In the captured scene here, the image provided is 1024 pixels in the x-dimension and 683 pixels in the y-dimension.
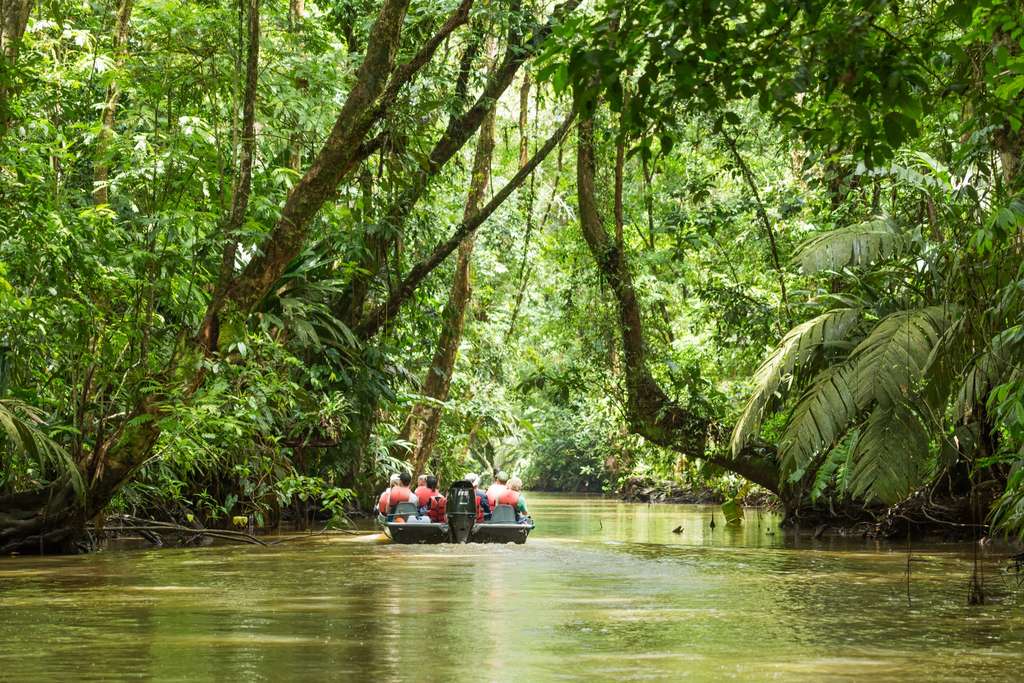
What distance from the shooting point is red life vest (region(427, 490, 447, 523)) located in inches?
792

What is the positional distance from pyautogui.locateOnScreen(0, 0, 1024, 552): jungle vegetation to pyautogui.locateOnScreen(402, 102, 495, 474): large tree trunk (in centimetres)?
9

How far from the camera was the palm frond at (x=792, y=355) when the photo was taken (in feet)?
59.6

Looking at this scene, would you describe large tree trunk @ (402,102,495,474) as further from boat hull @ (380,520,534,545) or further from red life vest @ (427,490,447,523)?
boat hull @ (380,520,534,545)

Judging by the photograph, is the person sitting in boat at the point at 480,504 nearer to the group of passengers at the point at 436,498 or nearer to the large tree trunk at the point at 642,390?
the group of passengers at the point at 436,498

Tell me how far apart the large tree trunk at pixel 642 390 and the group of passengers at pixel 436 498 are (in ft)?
10.5

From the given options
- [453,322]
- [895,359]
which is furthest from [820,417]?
[453,322]

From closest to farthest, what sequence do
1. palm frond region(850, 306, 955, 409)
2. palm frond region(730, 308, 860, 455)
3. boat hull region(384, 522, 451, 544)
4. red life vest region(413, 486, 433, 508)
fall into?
palm frond region(850, 306, 955, 409) → palm frond region(730, 308, 860, 455) → boat hull region(384, 522, 451, 544) → red life vest region(413, 486, 433, 508)

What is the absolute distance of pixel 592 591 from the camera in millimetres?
12312

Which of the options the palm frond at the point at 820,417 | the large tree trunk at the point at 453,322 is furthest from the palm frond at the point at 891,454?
the large tree trunk at the point at 453,322

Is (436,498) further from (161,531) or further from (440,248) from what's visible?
(161,531)

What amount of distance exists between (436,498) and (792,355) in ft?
18.8

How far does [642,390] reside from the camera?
22641 millimetres

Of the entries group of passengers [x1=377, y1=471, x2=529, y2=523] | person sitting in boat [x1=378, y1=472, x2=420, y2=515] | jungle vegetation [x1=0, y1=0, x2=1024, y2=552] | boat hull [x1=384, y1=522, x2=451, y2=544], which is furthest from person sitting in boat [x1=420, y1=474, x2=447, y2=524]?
jungle vegetation [x1=0, y1=0, x2=1024, y2=552]

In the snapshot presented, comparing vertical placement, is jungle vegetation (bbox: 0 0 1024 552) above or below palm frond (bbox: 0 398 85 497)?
above
